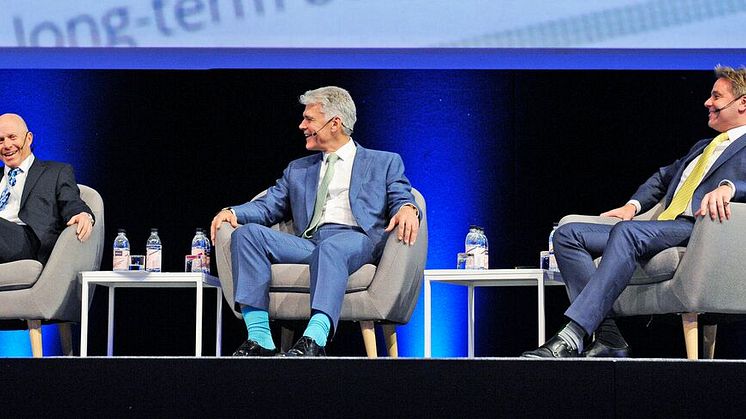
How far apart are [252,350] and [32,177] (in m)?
1.45

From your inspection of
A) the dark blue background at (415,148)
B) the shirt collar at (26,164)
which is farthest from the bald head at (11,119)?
the dark blue background at (415,148)

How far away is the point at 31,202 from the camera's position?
14.6 ft

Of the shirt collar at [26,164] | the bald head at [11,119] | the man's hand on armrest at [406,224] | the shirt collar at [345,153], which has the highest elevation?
the bald head at [11,119]

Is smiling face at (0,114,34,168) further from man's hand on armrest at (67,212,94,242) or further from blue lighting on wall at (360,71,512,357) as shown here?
blue lighting on wall at (360,71,512,357)

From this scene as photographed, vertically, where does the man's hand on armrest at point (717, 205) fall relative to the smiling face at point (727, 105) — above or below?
below

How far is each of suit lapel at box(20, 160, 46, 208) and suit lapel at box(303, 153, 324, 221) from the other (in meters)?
1.12

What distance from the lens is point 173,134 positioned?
5309 millimetres

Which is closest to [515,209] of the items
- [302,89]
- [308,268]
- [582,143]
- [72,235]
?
[582,143]

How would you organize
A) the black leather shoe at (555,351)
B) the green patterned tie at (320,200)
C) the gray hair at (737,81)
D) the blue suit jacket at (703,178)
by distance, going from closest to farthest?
the black leather shoe at (555,351)
the blue suit jacket at (703,178)
the gray hair at (737,81)
the green patterned tie at (320,200)

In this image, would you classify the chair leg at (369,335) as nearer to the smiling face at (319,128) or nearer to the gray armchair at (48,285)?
the smiling face at (319,128)

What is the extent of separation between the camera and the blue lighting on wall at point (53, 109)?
17.5 feet

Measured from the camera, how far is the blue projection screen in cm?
515

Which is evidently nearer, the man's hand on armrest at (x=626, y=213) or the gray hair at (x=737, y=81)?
the gray hair at (x=737, y=81)

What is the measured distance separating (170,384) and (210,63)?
247 cm
